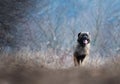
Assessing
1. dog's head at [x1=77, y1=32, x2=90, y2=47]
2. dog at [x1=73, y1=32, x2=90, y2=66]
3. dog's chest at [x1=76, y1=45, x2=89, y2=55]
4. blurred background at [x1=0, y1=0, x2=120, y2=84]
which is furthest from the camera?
dog's head at [x1=77, y1=32, x2=90, y2=47]

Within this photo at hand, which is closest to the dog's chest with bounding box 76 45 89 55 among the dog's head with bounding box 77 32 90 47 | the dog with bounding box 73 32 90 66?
the dog with bounding box 73 32 90 66

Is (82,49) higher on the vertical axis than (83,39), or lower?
lower

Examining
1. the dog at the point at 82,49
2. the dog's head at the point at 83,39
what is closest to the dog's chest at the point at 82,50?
the dog at the point at 82,49

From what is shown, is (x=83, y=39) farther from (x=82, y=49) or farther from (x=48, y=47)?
(x=48, y=47)

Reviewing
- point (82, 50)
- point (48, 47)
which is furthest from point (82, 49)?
point (48, 47)

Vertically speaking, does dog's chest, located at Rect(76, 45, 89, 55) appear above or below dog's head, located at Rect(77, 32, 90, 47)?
below

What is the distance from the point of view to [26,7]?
2114cm

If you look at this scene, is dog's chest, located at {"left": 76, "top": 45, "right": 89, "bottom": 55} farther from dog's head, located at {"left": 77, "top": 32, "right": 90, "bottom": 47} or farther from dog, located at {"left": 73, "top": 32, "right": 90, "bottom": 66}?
dog's head, located at {"left": 77, "top": 32, "right": 90, "bottom": 47}

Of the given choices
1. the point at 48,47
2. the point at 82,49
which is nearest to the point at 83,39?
the point at 82,49

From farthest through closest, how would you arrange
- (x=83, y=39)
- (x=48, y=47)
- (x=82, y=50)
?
(x=48, y=47) < (x=83, y=39) < (x=82, y=50)

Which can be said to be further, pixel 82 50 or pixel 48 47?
pixel 48 47

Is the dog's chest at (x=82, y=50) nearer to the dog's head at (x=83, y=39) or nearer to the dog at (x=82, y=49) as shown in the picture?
the dog at (x=82, y=49)

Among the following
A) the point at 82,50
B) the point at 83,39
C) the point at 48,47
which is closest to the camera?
the point at 82,50

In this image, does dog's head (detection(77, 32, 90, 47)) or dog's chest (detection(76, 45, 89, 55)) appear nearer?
dog's chest (detection(76, 45, 89, 55))
